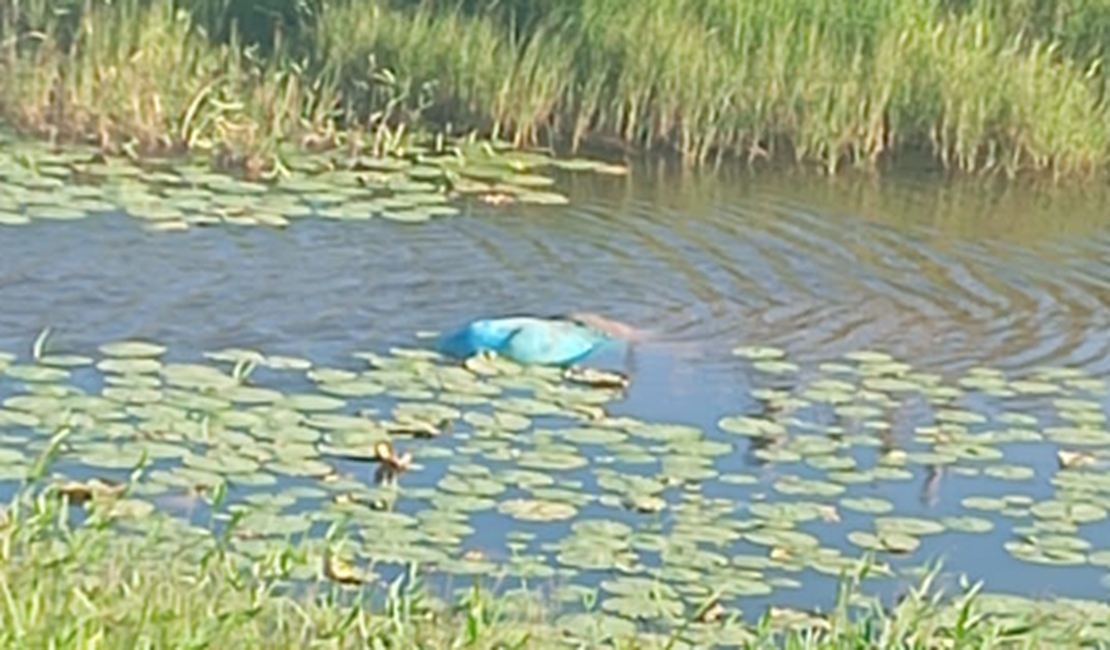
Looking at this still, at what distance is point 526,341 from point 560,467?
112 centimetres

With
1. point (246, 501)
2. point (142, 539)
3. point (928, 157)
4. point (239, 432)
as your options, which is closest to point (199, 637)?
point (142, 539)

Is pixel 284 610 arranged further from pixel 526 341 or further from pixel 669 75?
pixel 669 75

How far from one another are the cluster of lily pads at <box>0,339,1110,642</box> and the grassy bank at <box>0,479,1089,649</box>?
0.04 metres

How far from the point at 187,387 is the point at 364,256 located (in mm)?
1908

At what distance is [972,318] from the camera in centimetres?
903

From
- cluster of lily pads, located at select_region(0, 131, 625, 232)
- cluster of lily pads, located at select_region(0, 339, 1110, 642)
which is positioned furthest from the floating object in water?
cluster of lily pads, located at select_region(0, 131, 625, 232)

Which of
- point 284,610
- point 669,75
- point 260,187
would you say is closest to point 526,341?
point 260,187

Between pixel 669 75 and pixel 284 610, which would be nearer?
pixel 284 610

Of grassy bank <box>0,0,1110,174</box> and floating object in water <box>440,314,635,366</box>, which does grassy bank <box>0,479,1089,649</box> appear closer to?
floating object in water <box>440,314,635,366</box>

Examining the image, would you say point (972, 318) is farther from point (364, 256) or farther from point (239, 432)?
point (239, 432)

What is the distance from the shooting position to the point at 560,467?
703cm

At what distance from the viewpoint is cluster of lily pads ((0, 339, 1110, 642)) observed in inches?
246

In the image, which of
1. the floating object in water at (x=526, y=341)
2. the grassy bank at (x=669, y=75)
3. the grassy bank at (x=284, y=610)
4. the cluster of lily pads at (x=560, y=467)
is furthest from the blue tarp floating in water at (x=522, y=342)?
the grassy bank at (x=669, y=75)

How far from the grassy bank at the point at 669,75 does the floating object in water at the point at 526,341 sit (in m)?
3.23
